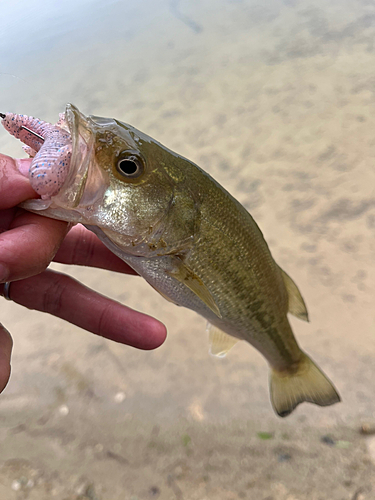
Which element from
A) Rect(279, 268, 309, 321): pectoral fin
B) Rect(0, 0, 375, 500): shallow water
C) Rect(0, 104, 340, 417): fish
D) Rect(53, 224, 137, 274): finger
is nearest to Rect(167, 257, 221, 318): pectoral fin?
Rect(0, 104, 340, 417): fish

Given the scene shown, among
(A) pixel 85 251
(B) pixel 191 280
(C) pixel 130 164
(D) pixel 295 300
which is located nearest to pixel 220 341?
(D) pixel 295 300

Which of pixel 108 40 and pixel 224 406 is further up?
pixel 108 40

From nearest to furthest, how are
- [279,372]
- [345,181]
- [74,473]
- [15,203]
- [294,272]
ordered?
1. [15,203]
2. [279,372]
3. [74,473]
4. [294,272]
5. [345,181]

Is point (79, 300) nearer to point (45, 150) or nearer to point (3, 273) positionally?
point (3, 273)

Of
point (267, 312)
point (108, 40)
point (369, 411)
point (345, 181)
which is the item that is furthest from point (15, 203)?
point (108, 40)

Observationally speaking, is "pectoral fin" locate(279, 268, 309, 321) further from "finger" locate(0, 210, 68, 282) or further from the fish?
"finger" locate(0, 210, 68, 282)

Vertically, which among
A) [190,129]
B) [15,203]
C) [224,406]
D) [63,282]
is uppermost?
[15,203]

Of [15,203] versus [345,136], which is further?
[345,136]

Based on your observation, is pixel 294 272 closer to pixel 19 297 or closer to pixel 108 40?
pixel 19 297
